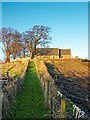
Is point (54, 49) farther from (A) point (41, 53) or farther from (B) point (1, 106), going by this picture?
(B) point (1, 106)

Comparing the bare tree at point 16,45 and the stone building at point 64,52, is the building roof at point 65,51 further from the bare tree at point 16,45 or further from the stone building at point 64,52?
the bare tree at point 16,45

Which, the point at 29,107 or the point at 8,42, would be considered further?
the point at 8,42

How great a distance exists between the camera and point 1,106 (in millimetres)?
11594

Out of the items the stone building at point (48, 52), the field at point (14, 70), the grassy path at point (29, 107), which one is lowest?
the grassy path at point (29, 107)

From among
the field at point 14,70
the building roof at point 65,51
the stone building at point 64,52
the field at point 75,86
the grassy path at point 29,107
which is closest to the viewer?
the grassy path at point 29,107

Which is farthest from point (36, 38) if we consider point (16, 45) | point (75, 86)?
point (75, 86)

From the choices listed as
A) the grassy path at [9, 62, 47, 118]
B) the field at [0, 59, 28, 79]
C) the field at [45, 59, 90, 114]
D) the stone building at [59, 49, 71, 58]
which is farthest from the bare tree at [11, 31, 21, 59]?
the grassy path at [9, 62, 47, 118]

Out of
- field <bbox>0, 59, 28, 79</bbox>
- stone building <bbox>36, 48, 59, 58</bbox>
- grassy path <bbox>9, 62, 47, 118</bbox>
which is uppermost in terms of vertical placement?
stone building <bbox>36, 48, 59, 58</bbox>

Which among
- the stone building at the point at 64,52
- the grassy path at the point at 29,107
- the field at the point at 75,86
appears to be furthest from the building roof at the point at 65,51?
the grassy path at the point at 29,107

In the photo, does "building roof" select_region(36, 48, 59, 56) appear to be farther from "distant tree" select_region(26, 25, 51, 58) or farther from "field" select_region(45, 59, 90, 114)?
"field" select_region(45, 59, 90, 114)

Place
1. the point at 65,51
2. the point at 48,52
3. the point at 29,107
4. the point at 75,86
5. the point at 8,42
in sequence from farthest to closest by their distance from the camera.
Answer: the point at 65,51 < the point at 48,52 < the point at 8,42 < the point at 75,86 < the point at 29,107

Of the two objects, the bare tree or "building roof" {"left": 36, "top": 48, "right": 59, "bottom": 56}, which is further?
"building roof" {"left": 36, "top": 48, "right": 59, "bottom": 56}

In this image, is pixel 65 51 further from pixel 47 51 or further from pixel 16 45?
pixel 16 45

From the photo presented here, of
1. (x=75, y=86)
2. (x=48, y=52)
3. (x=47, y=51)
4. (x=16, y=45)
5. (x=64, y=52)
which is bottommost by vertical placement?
(x=75, y=86)
